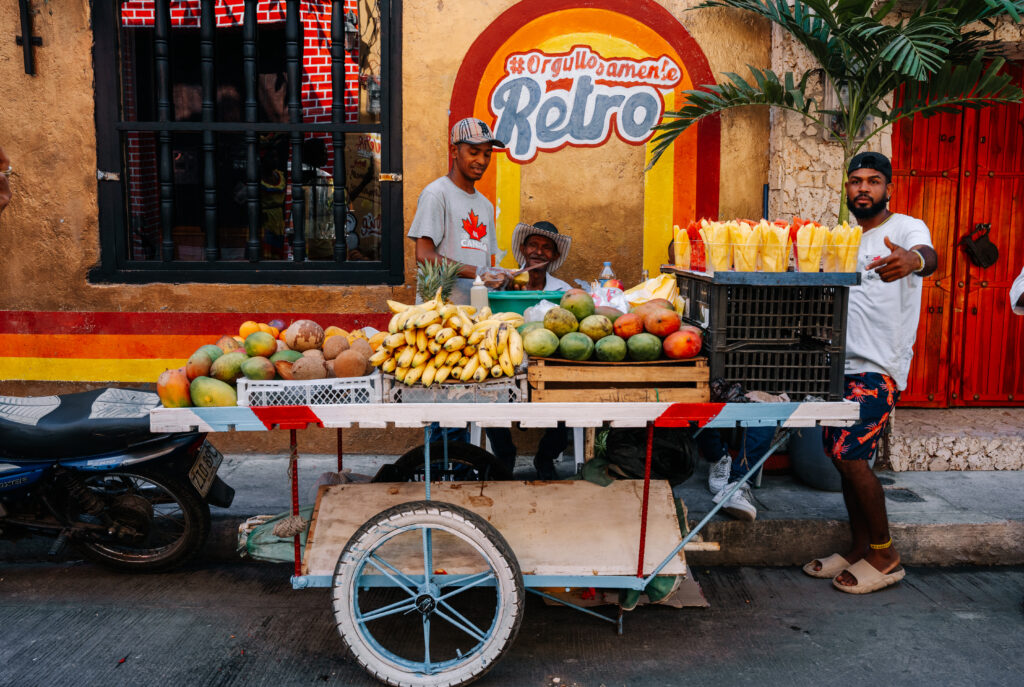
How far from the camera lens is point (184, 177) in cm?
615

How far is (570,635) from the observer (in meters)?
3.61

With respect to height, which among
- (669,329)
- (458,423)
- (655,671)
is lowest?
(655,671)

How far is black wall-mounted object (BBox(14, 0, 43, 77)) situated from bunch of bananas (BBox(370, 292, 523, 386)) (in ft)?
13.4

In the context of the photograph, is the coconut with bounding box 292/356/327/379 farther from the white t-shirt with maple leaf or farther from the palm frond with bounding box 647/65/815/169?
the palm frond with bounding box 647/65/815/169

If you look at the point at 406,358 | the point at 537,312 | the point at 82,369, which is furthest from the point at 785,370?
the point at 82,369

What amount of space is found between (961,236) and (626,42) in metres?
2.76

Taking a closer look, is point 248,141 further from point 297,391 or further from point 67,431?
point 297,391

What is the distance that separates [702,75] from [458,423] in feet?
12.0

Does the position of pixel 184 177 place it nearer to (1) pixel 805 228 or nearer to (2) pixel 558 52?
(2) pixel 558 52

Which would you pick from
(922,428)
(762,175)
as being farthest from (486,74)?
(922,428)

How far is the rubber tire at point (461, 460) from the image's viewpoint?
4.20 m

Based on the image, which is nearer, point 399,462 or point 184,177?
point 399,462

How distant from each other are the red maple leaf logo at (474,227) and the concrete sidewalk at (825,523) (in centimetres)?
173

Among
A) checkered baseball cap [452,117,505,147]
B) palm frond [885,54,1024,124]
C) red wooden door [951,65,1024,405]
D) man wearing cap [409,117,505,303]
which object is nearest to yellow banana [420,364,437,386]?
man wearing cap [409,117,505,303]
